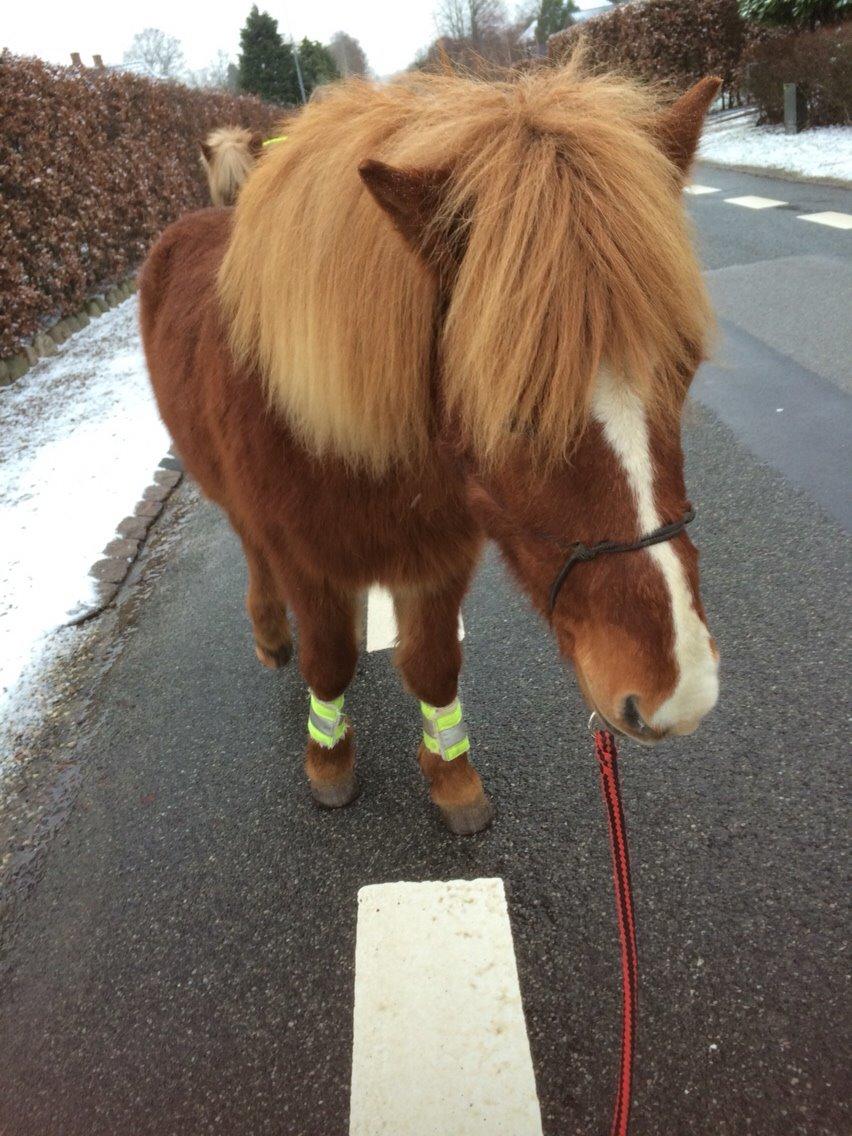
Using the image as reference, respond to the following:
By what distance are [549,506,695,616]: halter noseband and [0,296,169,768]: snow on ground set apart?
2582 mm

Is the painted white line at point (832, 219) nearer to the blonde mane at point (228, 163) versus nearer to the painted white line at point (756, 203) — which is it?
the painted white line at point (756, 203)

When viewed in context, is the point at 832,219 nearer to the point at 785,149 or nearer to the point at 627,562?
the point at 785,149

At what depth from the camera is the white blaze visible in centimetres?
110

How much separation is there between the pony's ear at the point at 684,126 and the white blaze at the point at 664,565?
557 millimetres

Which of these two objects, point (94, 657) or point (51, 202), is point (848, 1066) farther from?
point (51, 202)

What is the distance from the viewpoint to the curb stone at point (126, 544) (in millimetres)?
3606

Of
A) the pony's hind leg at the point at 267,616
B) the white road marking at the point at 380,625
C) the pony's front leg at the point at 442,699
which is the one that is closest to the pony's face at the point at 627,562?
the pony's front leg at the point at 442,699

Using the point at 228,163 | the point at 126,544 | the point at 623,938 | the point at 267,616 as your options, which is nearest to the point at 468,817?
the point at 623,938

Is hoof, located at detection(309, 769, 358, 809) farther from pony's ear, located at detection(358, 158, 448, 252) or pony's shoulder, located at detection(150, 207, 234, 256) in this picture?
pony's shoulder, located at detection(150, 207, 234, 256)


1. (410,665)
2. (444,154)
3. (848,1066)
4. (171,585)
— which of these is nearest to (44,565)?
(171,585)

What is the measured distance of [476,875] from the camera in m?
2.04

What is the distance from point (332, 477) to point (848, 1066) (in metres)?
1.63

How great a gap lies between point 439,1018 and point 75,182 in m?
9.10

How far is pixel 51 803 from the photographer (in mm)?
2498
